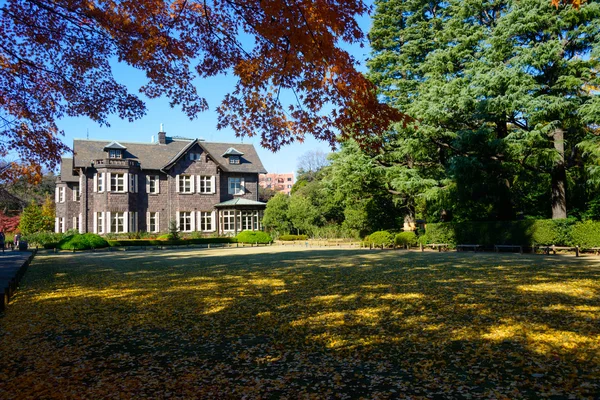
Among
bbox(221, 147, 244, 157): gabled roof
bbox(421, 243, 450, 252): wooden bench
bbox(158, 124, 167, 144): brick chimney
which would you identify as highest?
bbox(158, 124, 167, 144): brick chimney

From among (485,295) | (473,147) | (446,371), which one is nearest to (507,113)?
(473,147)

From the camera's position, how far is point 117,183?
37.5m

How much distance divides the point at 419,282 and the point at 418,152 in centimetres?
1491

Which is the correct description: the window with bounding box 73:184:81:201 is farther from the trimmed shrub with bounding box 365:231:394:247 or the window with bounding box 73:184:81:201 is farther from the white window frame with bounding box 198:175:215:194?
the trimmed shrub with bounding box 365:231:394:247

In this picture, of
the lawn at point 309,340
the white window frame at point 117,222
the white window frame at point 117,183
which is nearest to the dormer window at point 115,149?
the white window frame at point 117,183

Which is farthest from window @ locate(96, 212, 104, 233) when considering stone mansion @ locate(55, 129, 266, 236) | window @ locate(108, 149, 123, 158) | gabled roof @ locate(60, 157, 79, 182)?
gabled roof @ locate(60, 157, 79, 182)

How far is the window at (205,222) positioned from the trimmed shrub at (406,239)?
1942 cm

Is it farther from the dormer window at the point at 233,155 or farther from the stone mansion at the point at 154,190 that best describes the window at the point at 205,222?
the dormer window at the point at 233,155

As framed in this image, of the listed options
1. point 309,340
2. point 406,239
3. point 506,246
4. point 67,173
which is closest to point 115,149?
point 67,173

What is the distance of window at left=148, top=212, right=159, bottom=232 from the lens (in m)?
39.5

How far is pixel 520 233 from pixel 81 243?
26.4 metres

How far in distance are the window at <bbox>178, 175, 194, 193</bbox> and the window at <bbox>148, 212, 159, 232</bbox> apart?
125 inches

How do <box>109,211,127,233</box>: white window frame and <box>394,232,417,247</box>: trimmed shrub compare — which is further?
<box>109,211,127,233</box>: white window frame

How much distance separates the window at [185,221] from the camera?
3984 cm
